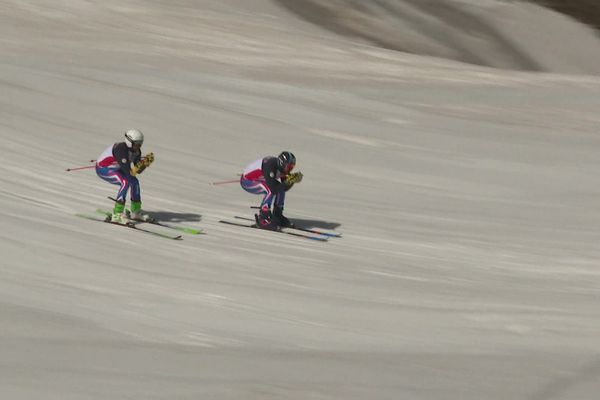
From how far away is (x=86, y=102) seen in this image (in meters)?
22.8

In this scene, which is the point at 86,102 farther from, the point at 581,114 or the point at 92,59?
the point at 581,114

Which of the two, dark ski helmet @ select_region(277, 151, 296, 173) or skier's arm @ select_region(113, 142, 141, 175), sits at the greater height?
dark ski helmet @ select_region(277, 151, 296, 173)

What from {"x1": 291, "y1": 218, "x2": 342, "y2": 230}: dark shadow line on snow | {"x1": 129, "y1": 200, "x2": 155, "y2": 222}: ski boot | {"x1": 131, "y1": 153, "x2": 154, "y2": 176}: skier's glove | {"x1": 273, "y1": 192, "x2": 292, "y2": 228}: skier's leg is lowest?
{"x1": 129, "y1": 200, "x2": 155, "y2": 222}: ski boot

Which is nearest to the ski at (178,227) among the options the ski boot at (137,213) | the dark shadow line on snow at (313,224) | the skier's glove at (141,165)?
the ski boot at (137,213)

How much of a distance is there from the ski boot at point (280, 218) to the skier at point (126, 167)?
1.90 metres

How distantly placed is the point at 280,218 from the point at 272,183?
0.60 m

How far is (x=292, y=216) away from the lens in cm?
1767

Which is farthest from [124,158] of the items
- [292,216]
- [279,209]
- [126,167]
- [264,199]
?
[292,216]

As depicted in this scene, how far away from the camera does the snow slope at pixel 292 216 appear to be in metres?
11.3

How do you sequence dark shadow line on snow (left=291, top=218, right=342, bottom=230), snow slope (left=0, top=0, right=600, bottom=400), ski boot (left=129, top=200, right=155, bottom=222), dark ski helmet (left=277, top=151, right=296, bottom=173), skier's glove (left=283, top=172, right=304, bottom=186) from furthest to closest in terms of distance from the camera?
dark shadow line on snow (left=291, top=218, right=342, bottom=230) < ski boot (left=129, top=200, right=155, bottom=222) < skier's glove (left=283, top=172, right=304, bottom=186) < dark ski helmet (left=277, top=151, right=296, bottom=173) < snow slope (left=0, top=0, right=600, bottom=400)

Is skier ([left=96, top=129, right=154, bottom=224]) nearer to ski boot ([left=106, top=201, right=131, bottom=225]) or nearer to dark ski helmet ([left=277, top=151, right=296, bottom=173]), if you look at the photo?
ski boot ([left=106, top=201, right=131, bottom=225])

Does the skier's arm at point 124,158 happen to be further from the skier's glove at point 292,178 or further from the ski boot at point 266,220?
the skier's glove at point 292,178

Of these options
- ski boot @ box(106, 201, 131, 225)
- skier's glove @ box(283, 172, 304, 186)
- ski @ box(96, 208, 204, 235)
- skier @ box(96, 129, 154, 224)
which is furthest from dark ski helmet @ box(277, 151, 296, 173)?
ski boot @ box(106, 201, 131, 225)

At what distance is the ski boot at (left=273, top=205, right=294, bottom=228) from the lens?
16109mm
